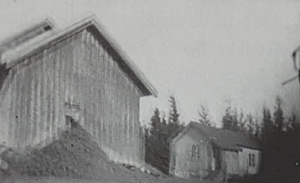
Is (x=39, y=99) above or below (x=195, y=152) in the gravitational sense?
above

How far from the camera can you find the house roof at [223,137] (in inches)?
130

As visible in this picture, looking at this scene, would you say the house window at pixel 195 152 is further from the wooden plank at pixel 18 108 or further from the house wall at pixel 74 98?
the wooden plank at pixel 18 108

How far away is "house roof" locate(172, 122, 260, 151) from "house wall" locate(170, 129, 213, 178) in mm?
63

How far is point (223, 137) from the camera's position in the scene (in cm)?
332

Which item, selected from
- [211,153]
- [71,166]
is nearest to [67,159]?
[71,166]

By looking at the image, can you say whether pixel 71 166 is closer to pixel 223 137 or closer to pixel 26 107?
pixel 26 107

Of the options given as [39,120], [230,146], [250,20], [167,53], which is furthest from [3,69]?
[250,20]

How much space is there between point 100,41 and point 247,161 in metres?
1.32

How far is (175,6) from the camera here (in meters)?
3.49

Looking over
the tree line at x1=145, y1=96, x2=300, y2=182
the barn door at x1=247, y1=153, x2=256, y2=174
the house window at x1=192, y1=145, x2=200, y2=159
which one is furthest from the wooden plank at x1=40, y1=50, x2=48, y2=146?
the barn door at x1=247, y1=153, x2=256, y2=174

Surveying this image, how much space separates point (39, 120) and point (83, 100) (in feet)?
1.08

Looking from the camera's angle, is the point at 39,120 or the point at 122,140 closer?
the point at 39,120

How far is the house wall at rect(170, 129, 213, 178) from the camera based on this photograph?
324 cm

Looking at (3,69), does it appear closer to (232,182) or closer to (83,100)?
(83,100)
